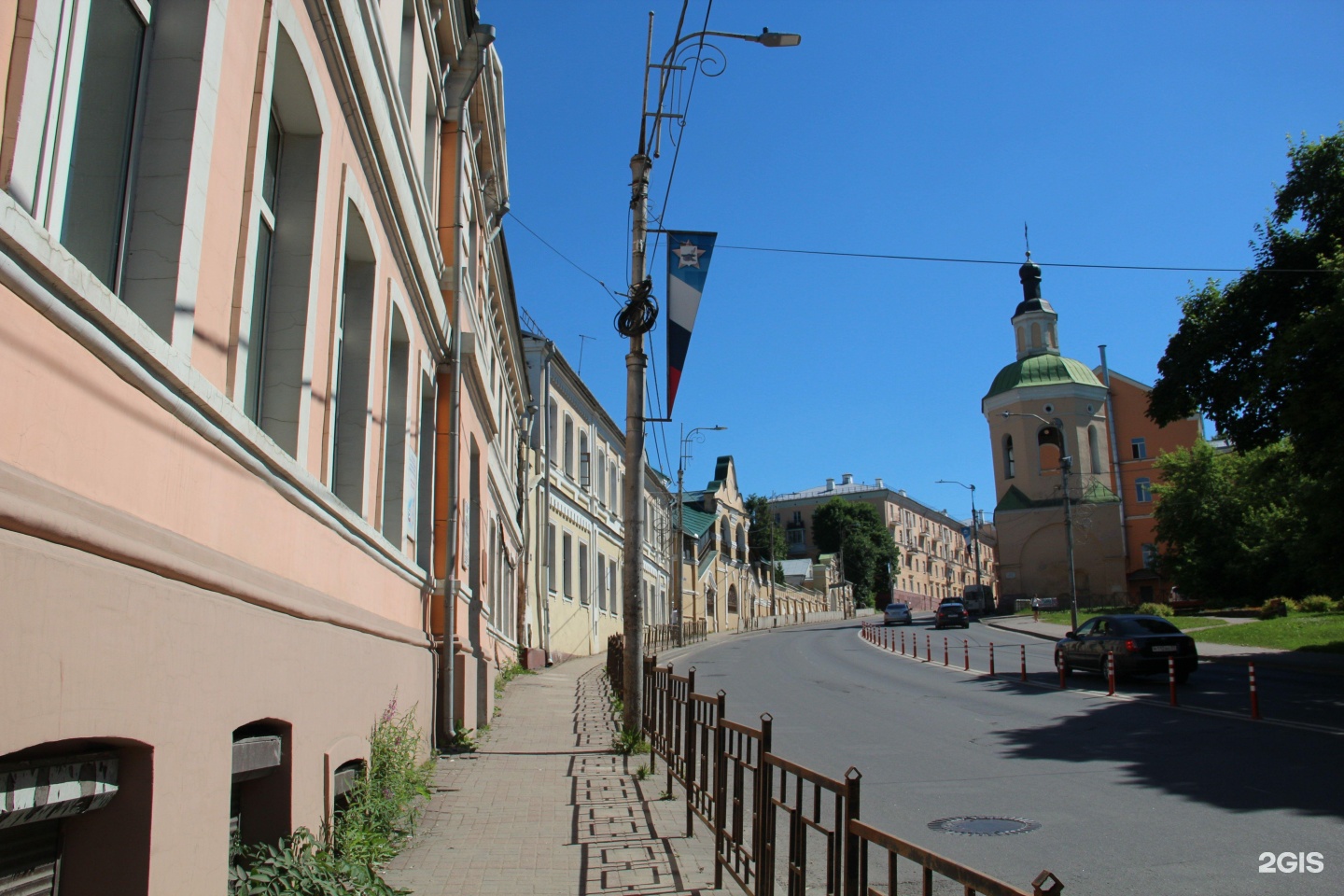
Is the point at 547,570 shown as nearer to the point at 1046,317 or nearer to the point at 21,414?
the point at 21,414

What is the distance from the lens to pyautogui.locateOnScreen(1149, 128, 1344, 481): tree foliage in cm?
1944

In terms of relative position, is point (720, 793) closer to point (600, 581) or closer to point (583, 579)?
point (583, 579)

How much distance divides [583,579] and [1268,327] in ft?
73.2

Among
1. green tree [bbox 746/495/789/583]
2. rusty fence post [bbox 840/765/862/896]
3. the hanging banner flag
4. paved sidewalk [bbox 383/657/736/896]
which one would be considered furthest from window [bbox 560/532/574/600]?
green tree [bbox 746/495/789/583]

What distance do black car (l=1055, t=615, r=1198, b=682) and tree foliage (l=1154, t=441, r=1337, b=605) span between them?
2664 cm

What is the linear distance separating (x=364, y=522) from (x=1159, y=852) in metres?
6.33

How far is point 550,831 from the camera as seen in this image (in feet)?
25.9

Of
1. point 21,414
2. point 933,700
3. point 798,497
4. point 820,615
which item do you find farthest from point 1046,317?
point 21,414

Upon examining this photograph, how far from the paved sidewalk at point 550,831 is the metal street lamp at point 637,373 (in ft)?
3.86

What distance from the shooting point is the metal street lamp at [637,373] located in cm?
1332

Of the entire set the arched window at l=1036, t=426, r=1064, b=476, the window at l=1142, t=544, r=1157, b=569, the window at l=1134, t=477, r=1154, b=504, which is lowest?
the window at l=1142, t=544, r=1157, b=569

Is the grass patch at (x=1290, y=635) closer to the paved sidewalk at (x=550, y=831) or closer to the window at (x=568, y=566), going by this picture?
the window at (x=568, y=566)

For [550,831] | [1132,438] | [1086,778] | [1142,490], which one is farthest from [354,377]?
[1132,438]

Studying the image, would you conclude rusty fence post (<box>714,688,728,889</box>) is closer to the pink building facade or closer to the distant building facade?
the pink building facade
